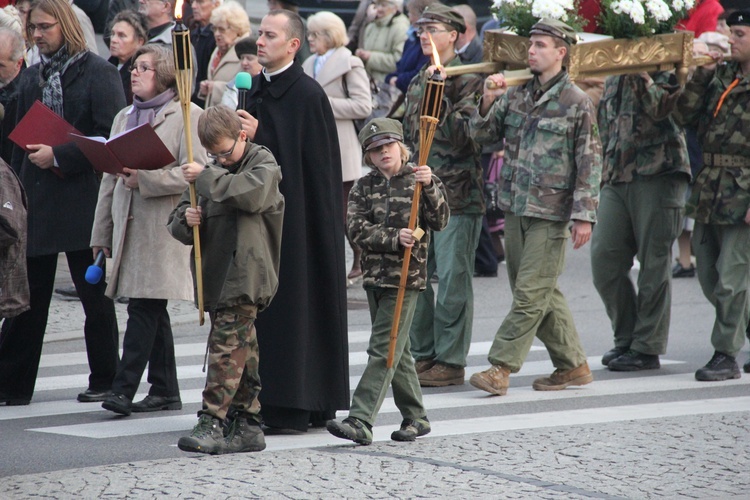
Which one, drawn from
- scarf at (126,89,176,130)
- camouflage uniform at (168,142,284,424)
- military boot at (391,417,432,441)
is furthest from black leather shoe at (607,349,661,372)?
scarf at (126,89,176,130)

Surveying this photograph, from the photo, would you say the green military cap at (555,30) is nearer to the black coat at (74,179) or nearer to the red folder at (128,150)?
the red folder at (128,150)

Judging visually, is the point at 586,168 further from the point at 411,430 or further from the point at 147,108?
the point at 147,108

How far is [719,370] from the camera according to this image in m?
8.77

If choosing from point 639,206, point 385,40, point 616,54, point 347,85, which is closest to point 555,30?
point 616,54

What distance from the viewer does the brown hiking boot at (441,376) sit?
8.55m

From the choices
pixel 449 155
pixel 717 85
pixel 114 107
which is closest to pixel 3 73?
pixel 114 107

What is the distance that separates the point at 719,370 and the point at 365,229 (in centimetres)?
325

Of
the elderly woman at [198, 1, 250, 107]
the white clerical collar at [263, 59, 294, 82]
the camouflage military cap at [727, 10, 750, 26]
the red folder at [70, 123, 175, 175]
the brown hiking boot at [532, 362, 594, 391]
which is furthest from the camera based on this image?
the elderly woman at [198, 1, 250, 107]

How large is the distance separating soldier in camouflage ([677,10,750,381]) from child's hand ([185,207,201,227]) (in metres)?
3.94

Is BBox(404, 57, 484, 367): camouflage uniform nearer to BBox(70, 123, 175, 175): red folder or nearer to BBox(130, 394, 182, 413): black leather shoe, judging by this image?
BBox(130, 394, 182, 413): black leather shoe

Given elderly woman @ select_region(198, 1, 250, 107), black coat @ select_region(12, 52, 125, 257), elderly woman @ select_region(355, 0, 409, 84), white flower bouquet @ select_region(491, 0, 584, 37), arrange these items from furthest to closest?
elderly woman @ select_region(355, 0, 409, 84), elderly woman @ select_region(198, 1, 250, 107), white flower bouquet @ select_region(491, 0, 584, 37), black coat @ select_region(12, 52, 125, 257)

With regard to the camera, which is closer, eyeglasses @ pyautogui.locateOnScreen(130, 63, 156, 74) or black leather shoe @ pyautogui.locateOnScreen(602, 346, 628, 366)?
eyeglasses @ pyautogui.locateOnScreen(130, 63, 156, 74)

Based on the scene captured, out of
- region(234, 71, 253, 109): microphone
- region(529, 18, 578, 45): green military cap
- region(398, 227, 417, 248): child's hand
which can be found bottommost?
region(398, 227, 417, 248): child's hand

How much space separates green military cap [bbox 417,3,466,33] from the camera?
28.2 feet
